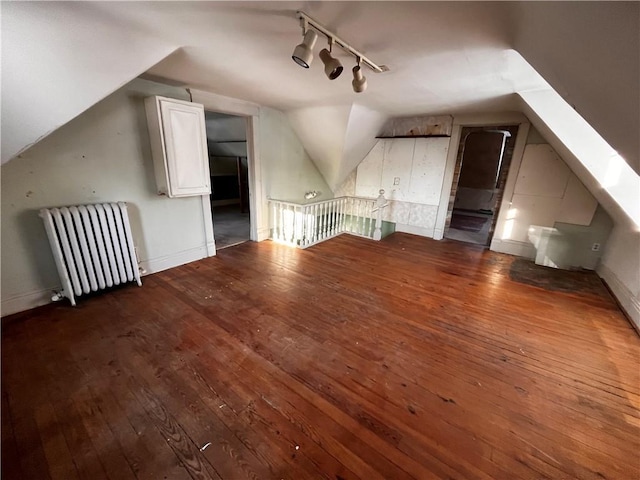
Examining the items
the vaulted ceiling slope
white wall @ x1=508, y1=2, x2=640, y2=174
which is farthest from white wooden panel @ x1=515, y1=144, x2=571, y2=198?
white wall @ x1=508, y1=2, x2=640, y2=174

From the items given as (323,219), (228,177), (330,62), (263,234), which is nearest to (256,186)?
(263,234)

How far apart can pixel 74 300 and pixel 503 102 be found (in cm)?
532

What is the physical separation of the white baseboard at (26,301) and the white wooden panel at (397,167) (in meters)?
5.07

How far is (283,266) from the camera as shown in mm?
3338

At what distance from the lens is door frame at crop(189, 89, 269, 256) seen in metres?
3.15

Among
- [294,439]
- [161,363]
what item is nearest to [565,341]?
[294,439]

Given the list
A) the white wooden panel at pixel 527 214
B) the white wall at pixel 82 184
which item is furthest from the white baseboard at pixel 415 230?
the white wall at pixel 82 184

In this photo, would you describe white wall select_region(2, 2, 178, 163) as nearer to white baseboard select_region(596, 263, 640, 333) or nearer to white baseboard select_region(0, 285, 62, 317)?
white baseboard select_region(0, 285, 62, 317)

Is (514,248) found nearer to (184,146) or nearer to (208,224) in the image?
(208,224)

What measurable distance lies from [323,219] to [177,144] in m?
2.66

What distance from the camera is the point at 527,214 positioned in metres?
3.79

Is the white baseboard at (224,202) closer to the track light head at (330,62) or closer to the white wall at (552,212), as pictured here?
the track light head at (330,62)

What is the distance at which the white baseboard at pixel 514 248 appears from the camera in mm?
3846

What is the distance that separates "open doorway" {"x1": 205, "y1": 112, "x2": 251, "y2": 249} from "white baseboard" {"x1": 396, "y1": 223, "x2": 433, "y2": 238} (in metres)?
3.11
